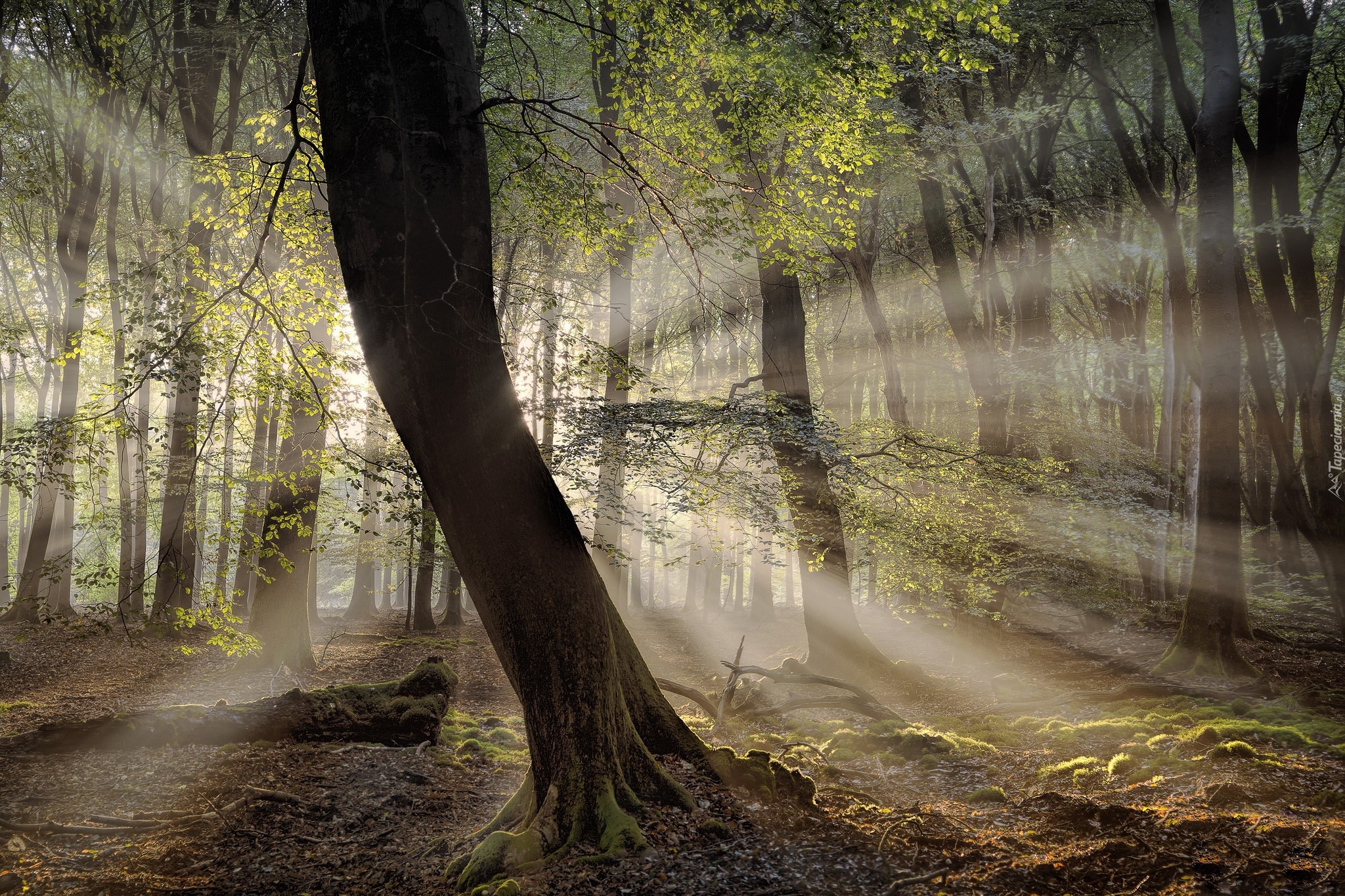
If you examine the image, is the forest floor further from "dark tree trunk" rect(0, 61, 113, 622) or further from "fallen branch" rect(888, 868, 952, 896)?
"dark tree trunk" rect(0, 61, 113, 622)

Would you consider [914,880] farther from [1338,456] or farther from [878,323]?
[1338,456]

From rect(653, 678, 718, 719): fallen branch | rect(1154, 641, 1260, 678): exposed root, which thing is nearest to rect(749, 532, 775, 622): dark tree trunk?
rect(653, 678, 718, 719): fallen branch

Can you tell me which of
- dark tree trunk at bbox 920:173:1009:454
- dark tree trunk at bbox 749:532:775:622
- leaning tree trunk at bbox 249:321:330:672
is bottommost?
dark tree trunk at bbox 749:532:775:622

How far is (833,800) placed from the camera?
5340 millimetres

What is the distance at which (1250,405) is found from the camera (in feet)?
67.5

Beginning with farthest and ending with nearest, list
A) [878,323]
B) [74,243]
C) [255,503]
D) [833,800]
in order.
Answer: [878,323] < [74,243] < [255,503] < [833,800]

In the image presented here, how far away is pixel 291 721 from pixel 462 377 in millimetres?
5029

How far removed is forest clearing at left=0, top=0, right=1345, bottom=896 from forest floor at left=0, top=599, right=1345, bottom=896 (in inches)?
2.0

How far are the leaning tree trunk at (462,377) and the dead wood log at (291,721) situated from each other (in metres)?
3.45

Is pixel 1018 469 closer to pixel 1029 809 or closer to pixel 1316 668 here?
pixel 1029 809

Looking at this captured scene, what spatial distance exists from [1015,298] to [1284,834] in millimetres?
13662

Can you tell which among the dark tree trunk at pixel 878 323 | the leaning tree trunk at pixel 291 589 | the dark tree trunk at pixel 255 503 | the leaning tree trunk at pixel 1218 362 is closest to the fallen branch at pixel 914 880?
the dark tree trunk at pixel 255 503

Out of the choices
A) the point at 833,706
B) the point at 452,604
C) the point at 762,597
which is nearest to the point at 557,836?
the point at 833,706

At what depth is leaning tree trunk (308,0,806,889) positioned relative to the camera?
3.74 m
